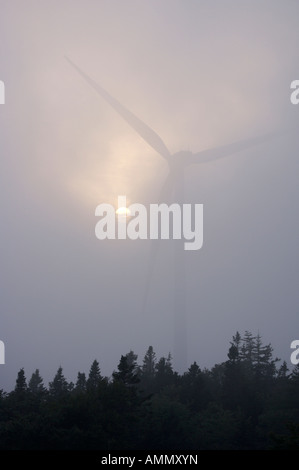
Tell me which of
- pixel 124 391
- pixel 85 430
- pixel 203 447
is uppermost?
Result: pixel 124 391

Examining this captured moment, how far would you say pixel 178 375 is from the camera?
3462 inches

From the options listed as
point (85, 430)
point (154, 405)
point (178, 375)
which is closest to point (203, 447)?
point (154, 405)

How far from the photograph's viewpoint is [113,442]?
141 feet

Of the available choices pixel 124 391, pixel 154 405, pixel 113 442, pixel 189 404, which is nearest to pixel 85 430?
pixel 113 442
